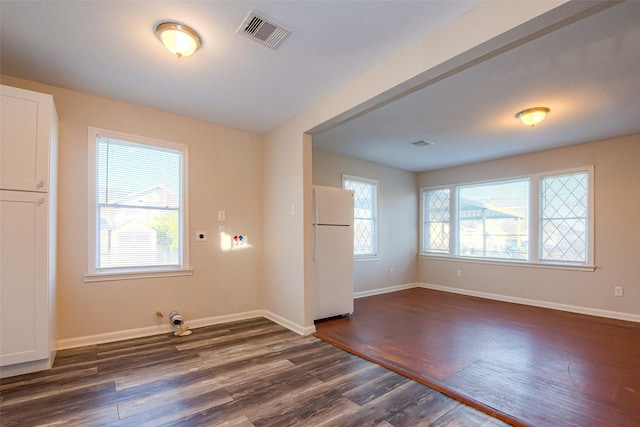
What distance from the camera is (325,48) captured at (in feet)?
7.73

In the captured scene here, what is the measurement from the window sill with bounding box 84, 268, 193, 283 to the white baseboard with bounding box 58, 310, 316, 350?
1.83ft

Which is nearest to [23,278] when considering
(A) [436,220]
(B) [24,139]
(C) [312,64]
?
(B) [24,139]

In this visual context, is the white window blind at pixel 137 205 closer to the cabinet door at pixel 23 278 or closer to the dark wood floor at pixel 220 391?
the cabinet door at pixel 23 278

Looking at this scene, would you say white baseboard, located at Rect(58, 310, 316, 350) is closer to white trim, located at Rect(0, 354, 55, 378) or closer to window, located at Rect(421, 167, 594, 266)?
white trim, located at Rect(0, 354, 55, 378)

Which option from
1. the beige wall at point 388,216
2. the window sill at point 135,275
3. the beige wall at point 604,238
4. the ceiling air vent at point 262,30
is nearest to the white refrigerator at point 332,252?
the beige wall at point 388,216

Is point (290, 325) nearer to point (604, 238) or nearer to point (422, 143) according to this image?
point (422, 143)

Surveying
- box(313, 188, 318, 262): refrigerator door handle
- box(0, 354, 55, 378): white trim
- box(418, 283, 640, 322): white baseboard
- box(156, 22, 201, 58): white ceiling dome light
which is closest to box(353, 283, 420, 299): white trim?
box(418, 283, 640, 322): white baseboard

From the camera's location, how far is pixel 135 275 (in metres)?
3.30

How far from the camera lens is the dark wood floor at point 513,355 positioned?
2.05 m

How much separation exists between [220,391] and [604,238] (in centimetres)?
539

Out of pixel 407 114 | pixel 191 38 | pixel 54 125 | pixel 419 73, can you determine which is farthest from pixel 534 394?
pixel 54 125

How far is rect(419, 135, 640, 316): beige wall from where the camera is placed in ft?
13.8

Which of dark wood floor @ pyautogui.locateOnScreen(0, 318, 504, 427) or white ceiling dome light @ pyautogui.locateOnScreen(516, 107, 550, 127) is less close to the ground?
white ceiling dome light @ pyautogui.locateOnScreen(516, 107, 550, 127)

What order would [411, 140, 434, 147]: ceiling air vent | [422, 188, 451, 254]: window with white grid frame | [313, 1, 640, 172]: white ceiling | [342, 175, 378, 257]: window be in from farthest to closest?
[422, 188, 451, 254]: window with white grid frame
[342, 175, 378, 257]: window
[411, 140, 434, 147]: ceiling air vent
[313, 1, 640, 172]: white ceiling
